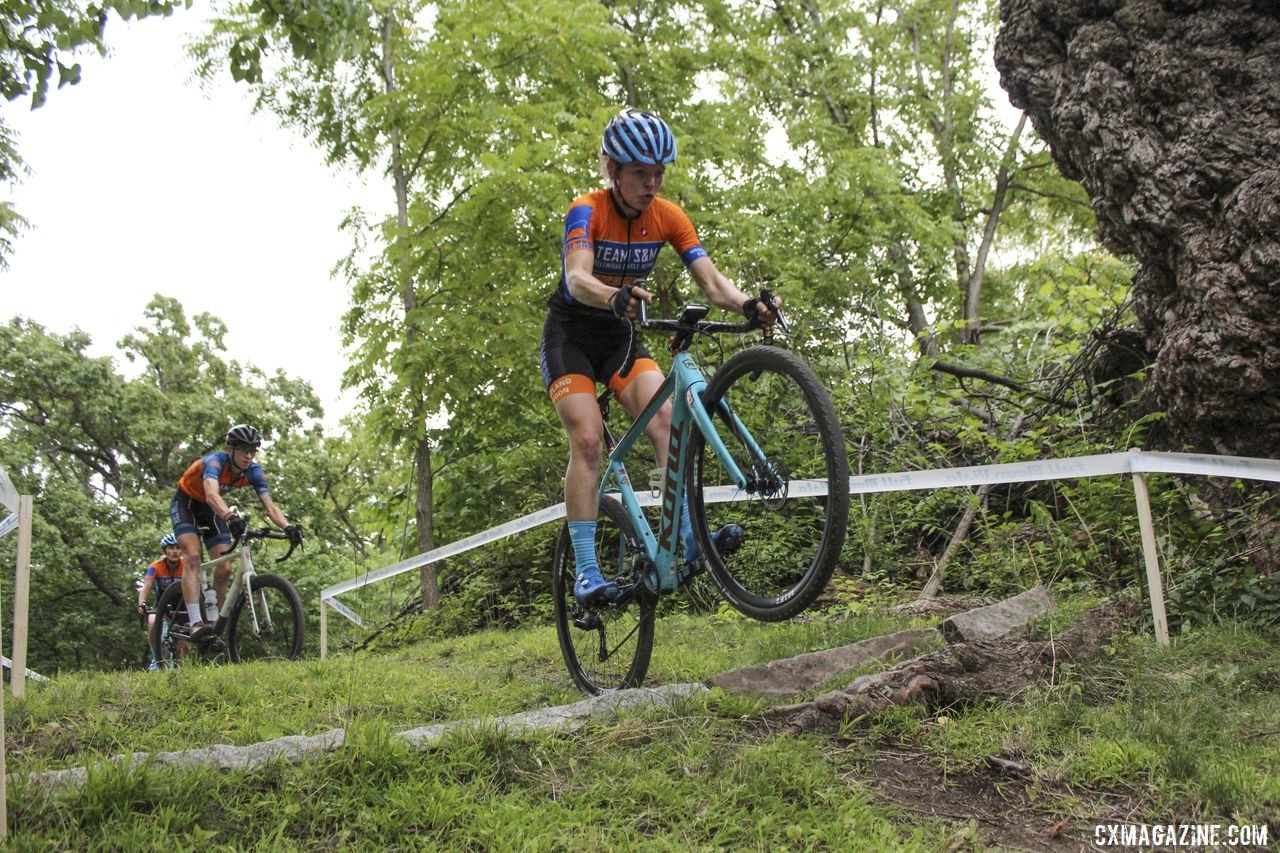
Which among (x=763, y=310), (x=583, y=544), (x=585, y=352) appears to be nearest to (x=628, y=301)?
(x=763, y=310)

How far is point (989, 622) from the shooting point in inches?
185

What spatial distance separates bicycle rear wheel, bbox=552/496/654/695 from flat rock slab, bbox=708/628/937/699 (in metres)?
0.49

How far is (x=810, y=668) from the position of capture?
175 inches

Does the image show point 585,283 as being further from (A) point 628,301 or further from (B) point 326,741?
(B) point 326,741

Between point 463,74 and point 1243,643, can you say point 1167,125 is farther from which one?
point 463,74

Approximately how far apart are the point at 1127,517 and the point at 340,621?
25.0 metres

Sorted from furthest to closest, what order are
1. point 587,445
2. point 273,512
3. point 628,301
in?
point 273,512, point 587,445, point 628,301

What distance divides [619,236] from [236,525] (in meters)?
5.95

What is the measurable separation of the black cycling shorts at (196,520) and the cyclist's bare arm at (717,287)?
21.9 feet

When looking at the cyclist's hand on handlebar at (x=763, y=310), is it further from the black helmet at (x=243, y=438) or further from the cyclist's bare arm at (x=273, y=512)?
the black helmet at (x=243, y=438)

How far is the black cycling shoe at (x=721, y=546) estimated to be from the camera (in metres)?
3.88

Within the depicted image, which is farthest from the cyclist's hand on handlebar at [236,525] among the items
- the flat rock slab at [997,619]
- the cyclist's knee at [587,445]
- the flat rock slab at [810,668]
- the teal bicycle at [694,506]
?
the flat rock slab at [997,619]

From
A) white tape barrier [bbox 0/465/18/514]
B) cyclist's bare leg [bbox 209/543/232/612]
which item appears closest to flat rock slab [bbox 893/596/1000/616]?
white tape barrier [bbox 0/465/18/514]

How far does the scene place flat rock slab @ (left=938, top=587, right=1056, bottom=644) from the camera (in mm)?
4508
